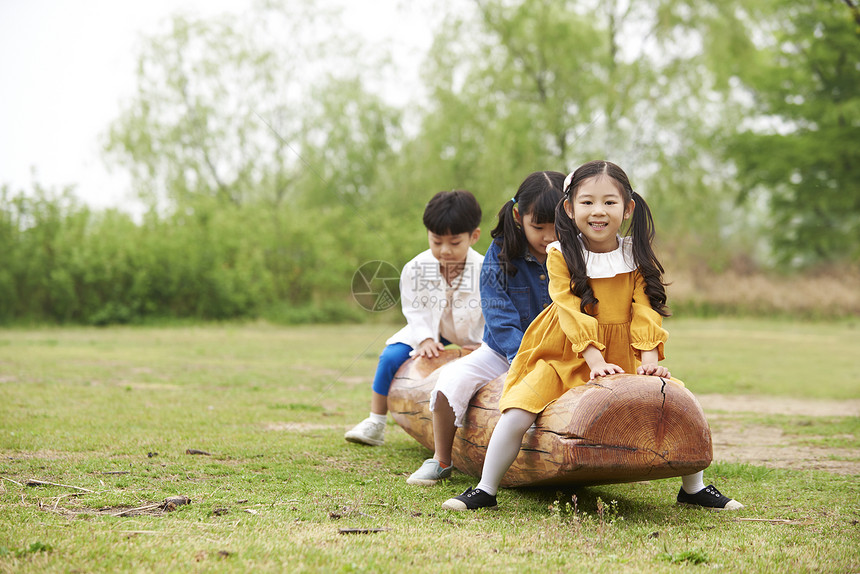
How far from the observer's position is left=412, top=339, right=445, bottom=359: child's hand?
205 inches

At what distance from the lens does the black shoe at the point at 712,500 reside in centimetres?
368

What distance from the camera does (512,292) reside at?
4.34 m

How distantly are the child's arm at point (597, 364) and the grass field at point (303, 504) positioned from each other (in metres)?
0.59

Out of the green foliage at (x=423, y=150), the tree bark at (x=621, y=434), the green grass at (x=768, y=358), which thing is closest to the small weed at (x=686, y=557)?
the tree bark at (x=621, y=434)

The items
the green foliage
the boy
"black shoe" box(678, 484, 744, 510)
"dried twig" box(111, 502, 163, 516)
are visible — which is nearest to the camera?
"dried twig" box(111, 502, 163, 516)

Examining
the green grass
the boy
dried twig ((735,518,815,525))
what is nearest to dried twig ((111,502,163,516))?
the boy

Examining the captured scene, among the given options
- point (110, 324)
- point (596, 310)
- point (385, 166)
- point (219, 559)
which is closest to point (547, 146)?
point (385, 166)

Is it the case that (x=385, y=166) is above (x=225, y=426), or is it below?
above

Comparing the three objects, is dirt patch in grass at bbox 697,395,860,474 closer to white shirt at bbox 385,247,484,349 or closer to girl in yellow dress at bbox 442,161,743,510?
girl in yellow dress at bbox 442,161,743,510

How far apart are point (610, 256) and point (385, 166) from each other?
22.9 metres

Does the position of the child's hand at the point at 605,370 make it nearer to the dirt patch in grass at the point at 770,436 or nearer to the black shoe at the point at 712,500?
the black shoe at the point at 712,500

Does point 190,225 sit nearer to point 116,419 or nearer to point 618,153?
point 618,153

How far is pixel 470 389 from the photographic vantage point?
166 inches

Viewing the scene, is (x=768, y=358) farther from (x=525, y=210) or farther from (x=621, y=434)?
(x=621, y=434)
